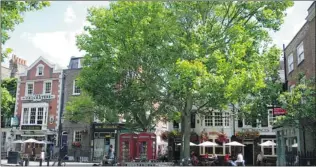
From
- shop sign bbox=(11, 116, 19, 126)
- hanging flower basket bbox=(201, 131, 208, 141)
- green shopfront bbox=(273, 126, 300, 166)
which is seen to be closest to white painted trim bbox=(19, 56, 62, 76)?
shop sign bbox=(11, 116, 19, 126)

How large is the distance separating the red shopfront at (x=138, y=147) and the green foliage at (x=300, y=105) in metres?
7.83

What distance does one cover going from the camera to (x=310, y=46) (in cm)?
1953

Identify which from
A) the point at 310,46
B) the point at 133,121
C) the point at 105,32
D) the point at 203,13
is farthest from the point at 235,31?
the point at 133,121

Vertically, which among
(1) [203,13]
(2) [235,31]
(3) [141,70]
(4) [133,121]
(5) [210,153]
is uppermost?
(1) [203,13]

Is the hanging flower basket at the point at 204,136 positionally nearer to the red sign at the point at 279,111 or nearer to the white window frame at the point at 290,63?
the white window frame at the point at 290,63

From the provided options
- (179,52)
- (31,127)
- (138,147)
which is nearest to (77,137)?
(31,127)

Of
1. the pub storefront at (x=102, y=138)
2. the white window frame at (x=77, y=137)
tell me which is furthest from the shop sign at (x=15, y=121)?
the pub storefront at (x=102, y=138)

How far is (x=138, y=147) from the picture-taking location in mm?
21266

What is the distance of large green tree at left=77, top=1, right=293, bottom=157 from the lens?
55.6 feet

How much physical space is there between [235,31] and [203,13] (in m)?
2.28

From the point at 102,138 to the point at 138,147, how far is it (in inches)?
593

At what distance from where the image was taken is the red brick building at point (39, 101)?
3809cm

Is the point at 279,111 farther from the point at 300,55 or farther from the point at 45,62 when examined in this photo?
the point at 45,62

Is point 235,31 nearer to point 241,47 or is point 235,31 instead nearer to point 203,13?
point 241,47
